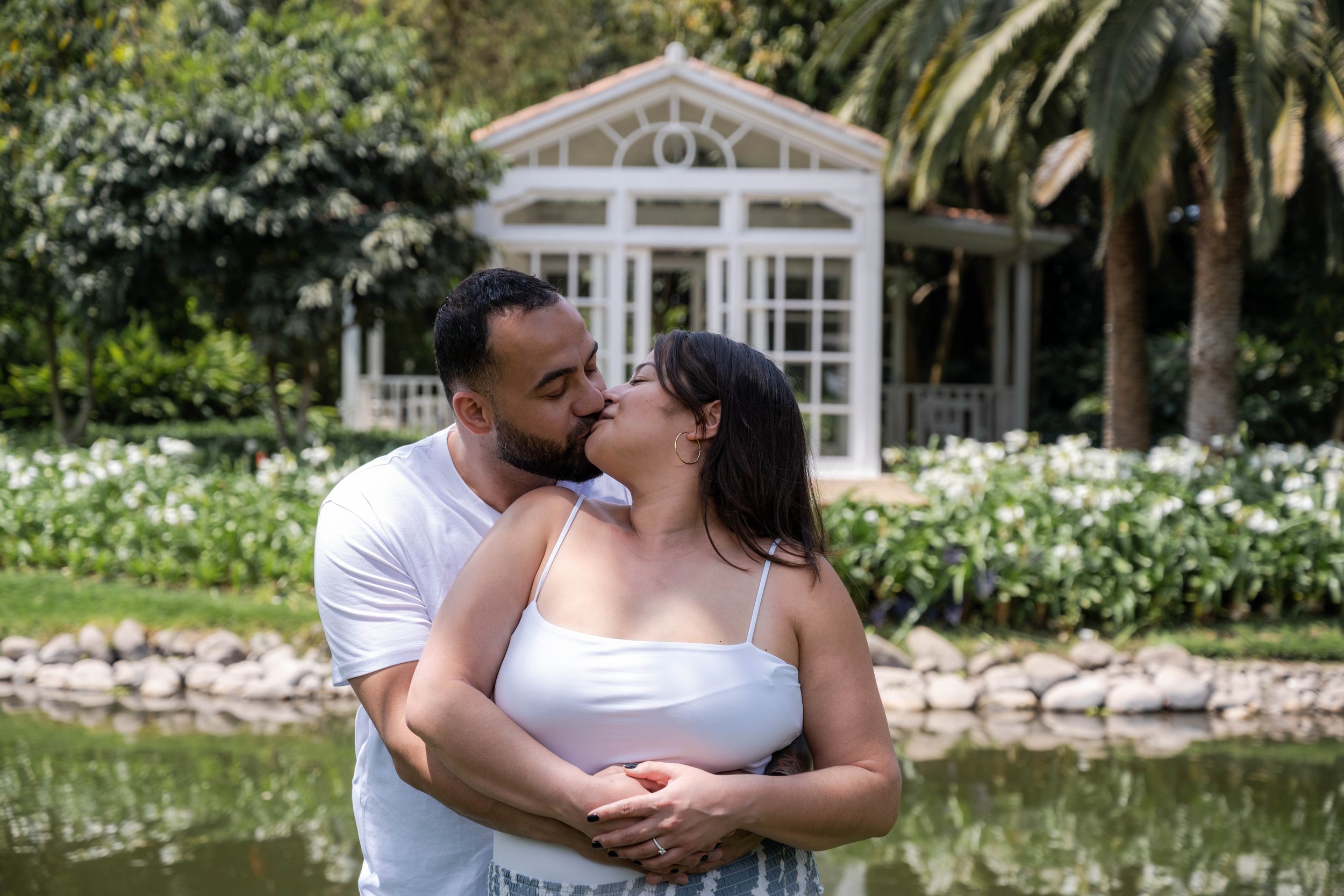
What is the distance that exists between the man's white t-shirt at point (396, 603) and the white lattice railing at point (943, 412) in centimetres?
1191

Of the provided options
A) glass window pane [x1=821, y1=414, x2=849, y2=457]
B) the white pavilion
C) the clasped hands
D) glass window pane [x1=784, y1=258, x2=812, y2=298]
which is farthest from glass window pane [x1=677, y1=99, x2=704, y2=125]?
the clasped hands

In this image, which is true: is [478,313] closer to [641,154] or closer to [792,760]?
→ [792,760]

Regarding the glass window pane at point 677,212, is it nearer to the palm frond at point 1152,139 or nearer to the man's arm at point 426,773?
the palm frond at point 1152,139

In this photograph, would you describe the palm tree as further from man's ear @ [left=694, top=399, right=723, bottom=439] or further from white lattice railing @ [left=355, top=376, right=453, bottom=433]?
man's ear @ [left=694, top=399, right=723, bottom=439]

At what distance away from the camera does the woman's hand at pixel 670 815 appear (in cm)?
145

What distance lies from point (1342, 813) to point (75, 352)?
1496cm

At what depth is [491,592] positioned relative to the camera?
5.26 feet

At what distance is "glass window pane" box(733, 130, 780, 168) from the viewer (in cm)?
1133

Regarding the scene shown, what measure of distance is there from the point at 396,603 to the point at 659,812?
1.76 feet

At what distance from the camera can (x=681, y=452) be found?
1693 mm

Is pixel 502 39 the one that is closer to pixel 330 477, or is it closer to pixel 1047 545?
pixel 330 477

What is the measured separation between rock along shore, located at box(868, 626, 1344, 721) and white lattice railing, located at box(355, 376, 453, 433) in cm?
751

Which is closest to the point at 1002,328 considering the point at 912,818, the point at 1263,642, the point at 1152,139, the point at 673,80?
the point at 673,80

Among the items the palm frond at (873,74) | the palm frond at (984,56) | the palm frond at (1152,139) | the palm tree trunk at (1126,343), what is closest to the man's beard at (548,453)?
the palm frond at (1152,139)
